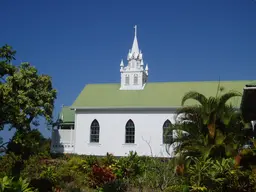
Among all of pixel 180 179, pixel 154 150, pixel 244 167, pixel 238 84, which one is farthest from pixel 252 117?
pixel 238 84

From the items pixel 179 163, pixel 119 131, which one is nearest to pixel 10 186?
pixel 179 163

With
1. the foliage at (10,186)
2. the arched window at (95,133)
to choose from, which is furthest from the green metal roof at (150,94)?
the foliage at (10,186)

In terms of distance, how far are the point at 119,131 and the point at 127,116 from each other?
153 centimetres

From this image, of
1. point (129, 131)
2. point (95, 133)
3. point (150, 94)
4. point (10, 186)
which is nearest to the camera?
point (10, 186)

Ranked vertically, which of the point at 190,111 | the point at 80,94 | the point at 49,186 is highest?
the point at 80,94

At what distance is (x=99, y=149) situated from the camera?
32562mm

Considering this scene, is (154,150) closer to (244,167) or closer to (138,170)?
(138,170)

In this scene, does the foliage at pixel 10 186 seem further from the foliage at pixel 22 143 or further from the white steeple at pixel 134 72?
the white steeple at pixel 134 72

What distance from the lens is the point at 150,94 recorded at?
33.7 meters

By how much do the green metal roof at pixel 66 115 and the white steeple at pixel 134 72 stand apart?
20.0ft

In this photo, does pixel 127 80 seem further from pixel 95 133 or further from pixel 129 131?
pixel 95 133

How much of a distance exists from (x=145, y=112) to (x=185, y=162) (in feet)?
47.5

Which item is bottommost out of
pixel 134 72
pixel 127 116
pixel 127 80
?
pixel 127 116

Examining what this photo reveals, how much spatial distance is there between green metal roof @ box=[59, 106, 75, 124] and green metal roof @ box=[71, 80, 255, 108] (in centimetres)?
290
